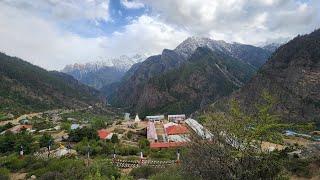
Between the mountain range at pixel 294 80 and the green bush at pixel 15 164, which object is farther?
the mountain range at pixel 294 80

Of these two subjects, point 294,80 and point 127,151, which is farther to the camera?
point 294,80

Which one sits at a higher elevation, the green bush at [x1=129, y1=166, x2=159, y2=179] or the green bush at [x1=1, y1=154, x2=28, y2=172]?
the green bush at [x1=129, y1=166, x2=159, y2=179]

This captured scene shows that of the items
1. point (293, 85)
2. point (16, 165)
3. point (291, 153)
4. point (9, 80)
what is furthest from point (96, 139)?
point (9, 80)

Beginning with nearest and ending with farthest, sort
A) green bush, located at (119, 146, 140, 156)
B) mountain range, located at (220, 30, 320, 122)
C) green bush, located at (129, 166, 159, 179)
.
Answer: green bush, located at (129, 166, 159, 179) → green bush, located at (119, 146, 140, 156) → mountain range, located at (220, 30, 320, 122)

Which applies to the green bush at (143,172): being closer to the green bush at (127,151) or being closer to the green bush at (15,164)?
the green bush at (15,164)

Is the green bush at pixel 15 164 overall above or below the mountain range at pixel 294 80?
below

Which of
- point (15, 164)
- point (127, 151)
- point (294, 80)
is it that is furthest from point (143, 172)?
point (294, 80)

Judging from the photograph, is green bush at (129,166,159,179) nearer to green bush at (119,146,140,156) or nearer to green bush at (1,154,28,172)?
green bush at (1,154,28,172)

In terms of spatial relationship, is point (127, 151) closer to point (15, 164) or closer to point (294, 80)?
point (15, 164)

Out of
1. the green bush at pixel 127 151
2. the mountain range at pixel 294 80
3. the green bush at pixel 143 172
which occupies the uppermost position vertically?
the mountain range at pixel 294 80

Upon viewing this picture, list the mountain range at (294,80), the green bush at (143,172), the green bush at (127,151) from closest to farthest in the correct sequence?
the green bush at (143,172) < the green bush at (127,151) < the mountain range at (294,80)

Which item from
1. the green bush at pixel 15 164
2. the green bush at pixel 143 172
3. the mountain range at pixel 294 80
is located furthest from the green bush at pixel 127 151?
the mountain range at pixel 294 80

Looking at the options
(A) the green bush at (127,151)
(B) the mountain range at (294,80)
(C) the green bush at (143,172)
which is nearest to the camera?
(C) the green bush at (143,172)

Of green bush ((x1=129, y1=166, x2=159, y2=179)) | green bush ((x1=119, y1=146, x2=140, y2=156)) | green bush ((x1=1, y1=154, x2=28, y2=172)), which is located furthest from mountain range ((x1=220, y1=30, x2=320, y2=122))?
green bush ((x1=129, y1=166, x2=159, y2=179))
